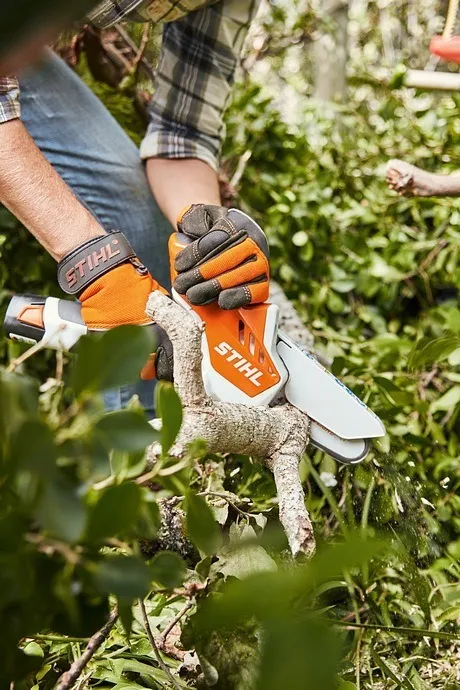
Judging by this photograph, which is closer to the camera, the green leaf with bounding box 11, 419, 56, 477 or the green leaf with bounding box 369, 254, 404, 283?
the green leaf with bounding box 11, 419, 56, 477

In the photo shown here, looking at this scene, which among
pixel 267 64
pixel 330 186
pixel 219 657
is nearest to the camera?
pixel 219 657

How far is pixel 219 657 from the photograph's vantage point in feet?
2.11

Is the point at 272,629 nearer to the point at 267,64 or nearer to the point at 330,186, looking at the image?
the point at 330,186

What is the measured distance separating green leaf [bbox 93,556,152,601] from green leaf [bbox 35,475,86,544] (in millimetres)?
45

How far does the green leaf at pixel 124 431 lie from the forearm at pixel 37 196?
0.75 meters

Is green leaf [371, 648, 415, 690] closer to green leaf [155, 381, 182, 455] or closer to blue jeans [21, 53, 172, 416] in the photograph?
green leaf [155, 381, 182, 455]

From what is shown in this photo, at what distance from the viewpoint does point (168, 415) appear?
0.41 meters

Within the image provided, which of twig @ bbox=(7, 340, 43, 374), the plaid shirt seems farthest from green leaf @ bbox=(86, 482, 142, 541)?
the plaid shirt

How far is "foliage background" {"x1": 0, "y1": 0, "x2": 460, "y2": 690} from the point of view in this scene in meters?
0.87

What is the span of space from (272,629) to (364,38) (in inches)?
225

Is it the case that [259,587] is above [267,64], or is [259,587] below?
above

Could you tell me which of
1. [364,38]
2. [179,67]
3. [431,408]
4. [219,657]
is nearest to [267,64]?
[364,38]

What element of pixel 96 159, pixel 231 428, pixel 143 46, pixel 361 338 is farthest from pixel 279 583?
pixel 143 46

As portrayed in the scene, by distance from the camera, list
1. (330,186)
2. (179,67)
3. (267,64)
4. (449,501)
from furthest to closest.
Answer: (267,64)
(330,186)
(179,67)
(449,501)
